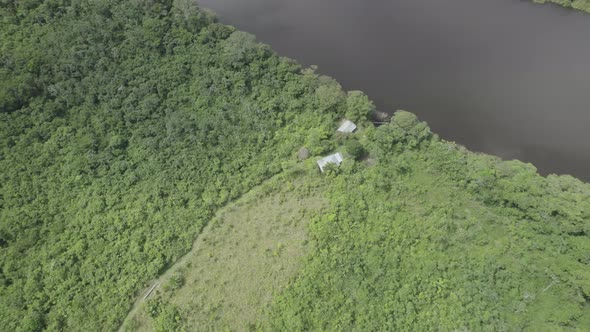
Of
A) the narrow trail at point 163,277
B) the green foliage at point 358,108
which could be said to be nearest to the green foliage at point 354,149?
the green foliage at point 358,108

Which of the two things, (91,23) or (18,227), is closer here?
(18,227)

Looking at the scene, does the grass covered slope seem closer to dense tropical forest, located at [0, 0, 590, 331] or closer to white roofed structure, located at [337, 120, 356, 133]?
dense tropical forest, located at [0, 0, 590, 331]

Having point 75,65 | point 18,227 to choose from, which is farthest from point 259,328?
point 75,65

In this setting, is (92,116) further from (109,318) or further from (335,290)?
(335,290)

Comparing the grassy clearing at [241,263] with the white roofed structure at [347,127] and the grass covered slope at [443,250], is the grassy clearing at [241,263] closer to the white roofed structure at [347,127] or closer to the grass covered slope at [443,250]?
the grass covered slope at [443,250]

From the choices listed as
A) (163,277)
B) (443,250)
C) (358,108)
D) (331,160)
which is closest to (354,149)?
(331,160)

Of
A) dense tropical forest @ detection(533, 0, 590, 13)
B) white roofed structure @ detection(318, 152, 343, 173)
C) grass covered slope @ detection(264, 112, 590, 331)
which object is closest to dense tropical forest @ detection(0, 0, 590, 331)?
grass covered slope @ detection(264, 112, 590, 331)
